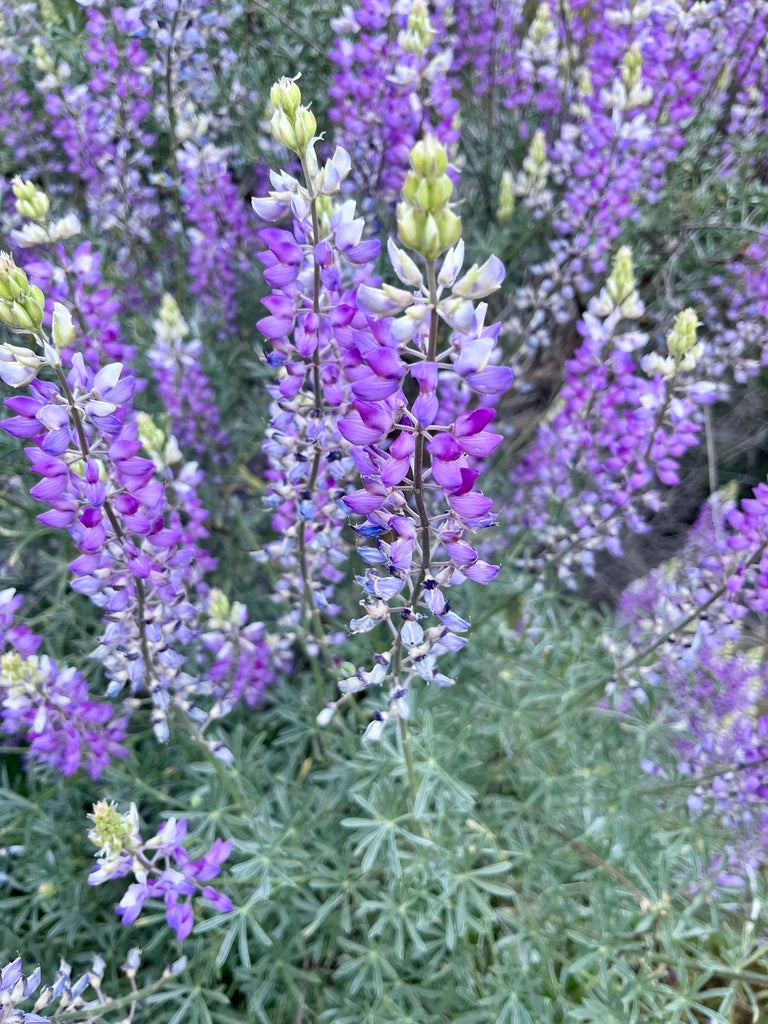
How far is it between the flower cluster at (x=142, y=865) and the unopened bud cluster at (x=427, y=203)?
1.29m

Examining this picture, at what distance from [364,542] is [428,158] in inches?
53.7

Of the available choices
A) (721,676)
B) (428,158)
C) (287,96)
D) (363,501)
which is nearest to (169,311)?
(287,96)

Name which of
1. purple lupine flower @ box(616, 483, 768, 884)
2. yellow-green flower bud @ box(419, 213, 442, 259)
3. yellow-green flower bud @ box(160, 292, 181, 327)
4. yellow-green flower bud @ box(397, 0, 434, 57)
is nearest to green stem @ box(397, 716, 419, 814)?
purple lupine flower @ box(616, 483, 768, 884)

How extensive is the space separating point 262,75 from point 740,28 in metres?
2.06

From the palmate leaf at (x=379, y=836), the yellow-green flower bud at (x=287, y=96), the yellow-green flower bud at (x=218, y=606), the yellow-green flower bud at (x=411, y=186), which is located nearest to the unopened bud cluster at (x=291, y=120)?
the yellow-green flower bud at (x=287, y=96)

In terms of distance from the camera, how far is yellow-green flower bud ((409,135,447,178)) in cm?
93

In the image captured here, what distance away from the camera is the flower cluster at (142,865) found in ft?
5.07

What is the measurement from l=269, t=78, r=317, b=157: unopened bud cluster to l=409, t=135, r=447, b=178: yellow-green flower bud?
0.41 m

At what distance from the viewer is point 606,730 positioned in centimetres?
293

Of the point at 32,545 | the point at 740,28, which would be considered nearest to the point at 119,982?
the point at 32,545

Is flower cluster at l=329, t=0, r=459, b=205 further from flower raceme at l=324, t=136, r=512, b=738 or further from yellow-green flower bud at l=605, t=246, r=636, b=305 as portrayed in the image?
flower raceme at l=324, t=136, r=512, b=738

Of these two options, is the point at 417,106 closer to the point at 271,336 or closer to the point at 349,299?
the point at 349,299

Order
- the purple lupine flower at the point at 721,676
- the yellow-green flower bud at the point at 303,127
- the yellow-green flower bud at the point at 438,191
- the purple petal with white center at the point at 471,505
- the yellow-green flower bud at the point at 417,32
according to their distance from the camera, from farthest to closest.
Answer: the yellow-green flower bud at the point at 417,32 → the purple lupine flower at the point at 721,676 → the yellow-green flower bud at the point at 303,127 → the purple petal with white center at the point at 471,505 → the yellow-green flower bud at the point at 438,191

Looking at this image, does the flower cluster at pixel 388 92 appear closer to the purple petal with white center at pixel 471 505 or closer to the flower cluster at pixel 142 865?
the purple petal with white center at pixel 471 505
